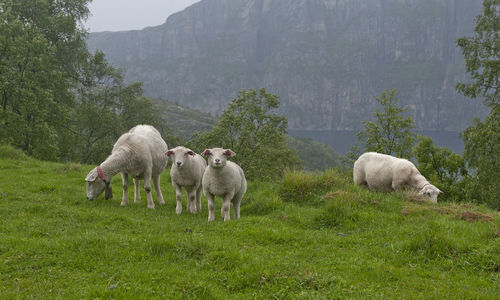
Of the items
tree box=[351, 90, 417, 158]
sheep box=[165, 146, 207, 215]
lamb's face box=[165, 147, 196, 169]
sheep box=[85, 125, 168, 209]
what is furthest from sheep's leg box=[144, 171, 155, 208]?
tree box=[351, 90, 417, 158]

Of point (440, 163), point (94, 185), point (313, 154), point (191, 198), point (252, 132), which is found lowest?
point (313, 154)

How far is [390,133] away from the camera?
36.8m

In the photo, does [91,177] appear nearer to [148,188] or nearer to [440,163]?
[148,188]

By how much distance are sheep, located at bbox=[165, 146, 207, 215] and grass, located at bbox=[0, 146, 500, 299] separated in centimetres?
65

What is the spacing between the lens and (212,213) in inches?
406

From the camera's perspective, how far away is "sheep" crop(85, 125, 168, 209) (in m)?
11.6

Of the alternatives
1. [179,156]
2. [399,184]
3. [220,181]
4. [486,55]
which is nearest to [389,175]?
[399,184]

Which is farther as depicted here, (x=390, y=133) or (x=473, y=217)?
(x=390, y=133)

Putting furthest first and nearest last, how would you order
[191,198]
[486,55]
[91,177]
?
[486,55] → [191,198] → [91,177]

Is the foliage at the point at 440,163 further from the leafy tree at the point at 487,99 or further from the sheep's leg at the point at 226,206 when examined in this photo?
the sheep's leg at the point at 226,206

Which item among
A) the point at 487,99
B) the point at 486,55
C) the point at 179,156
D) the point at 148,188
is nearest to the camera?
the point at 179,156

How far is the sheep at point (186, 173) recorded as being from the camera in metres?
10.9

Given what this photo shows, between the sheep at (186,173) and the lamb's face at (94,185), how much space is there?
8.37 ft

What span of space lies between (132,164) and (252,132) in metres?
26.9
